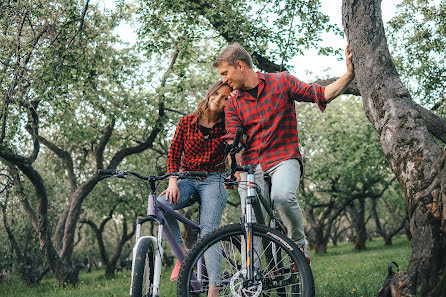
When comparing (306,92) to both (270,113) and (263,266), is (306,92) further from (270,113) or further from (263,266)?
(263,266)

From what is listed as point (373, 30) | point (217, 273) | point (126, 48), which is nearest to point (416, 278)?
point (217, 273)

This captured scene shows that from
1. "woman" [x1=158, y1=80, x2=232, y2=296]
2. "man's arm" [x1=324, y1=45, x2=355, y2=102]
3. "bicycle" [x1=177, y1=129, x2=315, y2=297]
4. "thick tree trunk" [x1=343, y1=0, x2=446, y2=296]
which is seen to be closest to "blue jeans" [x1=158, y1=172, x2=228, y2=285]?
"woman" [x1=158, y1=80, x2=232, y2=296]

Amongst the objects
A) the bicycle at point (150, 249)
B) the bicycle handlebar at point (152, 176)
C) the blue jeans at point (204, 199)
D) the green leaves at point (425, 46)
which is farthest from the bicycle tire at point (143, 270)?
the green leaves at point (425, 46)

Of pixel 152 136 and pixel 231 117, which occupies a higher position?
pixel 152 136

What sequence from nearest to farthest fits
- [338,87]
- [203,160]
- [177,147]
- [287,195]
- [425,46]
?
[287,195]
[338,87]
[203,160]
[177,147]
[425,46]

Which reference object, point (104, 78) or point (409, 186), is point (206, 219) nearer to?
point (409, 186)

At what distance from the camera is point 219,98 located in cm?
457

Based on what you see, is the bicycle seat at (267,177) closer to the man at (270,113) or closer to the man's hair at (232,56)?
the man at (270,113)

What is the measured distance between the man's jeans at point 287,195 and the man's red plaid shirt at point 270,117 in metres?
0.09

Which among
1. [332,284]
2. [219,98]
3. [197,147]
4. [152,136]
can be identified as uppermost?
[152,136]

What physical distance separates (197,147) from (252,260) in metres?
1.82

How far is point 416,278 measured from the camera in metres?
3.28

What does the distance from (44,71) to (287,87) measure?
8276 mm

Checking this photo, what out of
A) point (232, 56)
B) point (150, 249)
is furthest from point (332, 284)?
point (232, 56)
